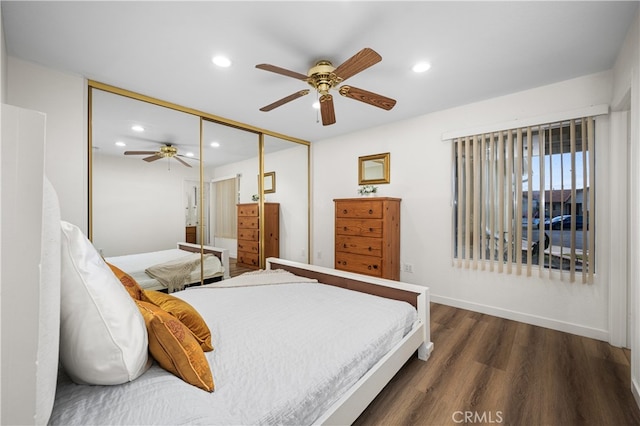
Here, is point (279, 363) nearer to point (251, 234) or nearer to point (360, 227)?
point (360, 227)

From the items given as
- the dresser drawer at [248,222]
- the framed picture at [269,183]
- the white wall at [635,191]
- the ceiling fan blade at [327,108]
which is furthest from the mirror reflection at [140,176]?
the white wall at [635,191]

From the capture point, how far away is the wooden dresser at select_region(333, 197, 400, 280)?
3.36 metres

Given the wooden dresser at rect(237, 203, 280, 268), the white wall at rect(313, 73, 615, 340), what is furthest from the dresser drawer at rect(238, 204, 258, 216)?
the white wall at rect(313, 73, 615, 340)

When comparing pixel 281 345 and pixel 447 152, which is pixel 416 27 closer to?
pixel 447 152

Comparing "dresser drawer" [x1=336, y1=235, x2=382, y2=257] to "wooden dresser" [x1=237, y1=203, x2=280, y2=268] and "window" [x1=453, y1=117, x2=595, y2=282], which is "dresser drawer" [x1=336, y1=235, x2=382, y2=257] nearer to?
"window" [x1=453, y1=117, x2=595, y2=282]

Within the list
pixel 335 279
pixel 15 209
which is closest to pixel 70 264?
pixel 15 209

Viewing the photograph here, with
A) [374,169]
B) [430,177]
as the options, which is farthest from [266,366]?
[374,169]

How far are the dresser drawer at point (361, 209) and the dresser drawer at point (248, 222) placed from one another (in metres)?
1.28

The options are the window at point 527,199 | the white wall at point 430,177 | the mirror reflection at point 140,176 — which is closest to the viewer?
the white wall at point 430,177

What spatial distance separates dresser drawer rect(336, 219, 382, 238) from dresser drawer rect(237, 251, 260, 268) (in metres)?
1.35

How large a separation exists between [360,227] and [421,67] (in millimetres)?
1961

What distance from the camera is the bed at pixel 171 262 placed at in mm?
2741

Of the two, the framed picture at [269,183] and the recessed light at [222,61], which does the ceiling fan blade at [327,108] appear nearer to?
the recessed light at [222,61]

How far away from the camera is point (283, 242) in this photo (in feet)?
15.1
